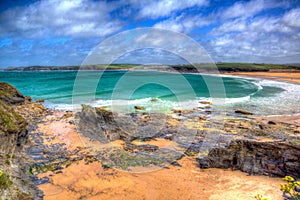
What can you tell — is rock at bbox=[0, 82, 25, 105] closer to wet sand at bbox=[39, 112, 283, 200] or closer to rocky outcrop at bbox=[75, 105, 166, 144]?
rocky outcrop at bbox=[75, 105, 166, 144]

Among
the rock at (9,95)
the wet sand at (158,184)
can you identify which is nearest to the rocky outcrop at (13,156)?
the wet sand at (158,184)

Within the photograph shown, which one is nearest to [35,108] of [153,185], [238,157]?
[153,185]

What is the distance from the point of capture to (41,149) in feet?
38.6

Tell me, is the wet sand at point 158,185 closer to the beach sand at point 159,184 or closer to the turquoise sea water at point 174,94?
the beach sand at point 159,184

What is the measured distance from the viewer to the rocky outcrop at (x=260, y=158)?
28.6ft

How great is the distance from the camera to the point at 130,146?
12812mm

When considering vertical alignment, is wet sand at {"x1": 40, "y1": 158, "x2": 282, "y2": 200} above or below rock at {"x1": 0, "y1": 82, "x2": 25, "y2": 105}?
below

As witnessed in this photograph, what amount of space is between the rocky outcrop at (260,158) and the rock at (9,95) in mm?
21669

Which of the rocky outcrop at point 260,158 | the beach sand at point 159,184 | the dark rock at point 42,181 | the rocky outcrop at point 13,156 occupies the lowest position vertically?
the beach sand at point 159,184

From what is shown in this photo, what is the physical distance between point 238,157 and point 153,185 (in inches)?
170

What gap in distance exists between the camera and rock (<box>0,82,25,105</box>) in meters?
21.8

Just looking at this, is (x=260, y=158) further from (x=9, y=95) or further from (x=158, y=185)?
A: (x=9, y=95)

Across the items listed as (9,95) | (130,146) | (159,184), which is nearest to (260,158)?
(159,184)

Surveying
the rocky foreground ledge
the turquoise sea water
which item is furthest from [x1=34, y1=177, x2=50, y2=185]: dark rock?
the turquoise sea water
